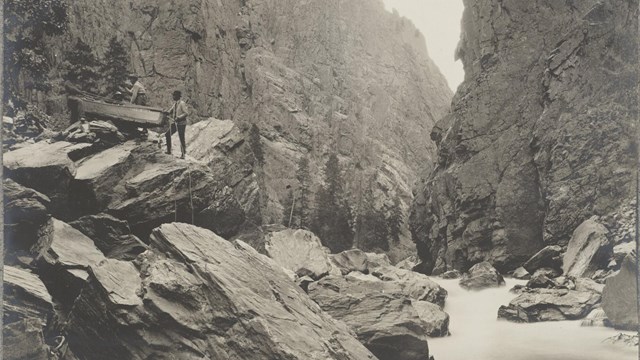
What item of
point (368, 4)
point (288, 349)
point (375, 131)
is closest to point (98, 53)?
point (288, 349)

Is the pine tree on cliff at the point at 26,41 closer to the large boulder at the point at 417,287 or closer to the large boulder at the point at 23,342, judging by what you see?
the large boulder at the point at 23,342

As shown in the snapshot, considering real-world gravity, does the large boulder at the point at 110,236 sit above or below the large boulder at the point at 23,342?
above

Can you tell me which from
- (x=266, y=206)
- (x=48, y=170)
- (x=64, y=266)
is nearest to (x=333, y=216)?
(x=266, y=206)

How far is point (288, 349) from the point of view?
837cm

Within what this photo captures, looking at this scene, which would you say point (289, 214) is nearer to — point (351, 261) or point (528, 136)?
point (351, 261)

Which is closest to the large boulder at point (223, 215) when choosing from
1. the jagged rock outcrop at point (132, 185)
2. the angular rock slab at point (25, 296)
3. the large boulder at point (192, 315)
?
the jagged rock outcrop at point (132, 185)

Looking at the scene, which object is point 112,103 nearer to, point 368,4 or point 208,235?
point 208,235

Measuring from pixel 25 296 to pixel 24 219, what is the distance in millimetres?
1991

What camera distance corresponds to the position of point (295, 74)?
170 ft

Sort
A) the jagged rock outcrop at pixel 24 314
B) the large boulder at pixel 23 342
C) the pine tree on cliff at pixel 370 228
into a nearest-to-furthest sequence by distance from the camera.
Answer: the large boulder at pixel 23 342 < the jagged rock outcrop at pixel 24 314 < the pine tree on cliff at pixel 370 228

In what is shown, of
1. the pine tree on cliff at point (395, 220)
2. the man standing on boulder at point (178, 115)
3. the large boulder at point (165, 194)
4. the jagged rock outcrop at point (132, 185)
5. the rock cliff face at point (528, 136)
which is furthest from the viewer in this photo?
the pine tree on cliff at point (395, 220)

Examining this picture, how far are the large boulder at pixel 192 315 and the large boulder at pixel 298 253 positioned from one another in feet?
17.4

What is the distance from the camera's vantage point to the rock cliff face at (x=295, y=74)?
62.6 ft

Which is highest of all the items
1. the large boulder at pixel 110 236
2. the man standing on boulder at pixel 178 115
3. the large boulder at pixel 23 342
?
the man standing on boulder at pixel 178 115
